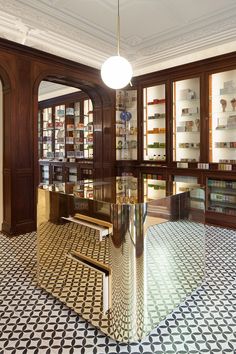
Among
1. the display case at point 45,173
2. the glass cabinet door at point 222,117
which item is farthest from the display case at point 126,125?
the display case at point 45,173

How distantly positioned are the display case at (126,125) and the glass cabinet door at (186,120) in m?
1.03

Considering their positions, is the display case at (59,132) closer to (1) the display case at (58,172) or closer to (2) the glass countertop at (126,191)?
(1) the display case at (58,172)

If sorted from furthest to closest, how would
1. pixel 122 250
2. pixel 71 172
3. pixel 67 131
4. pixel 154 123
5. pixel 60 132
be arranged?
pixel 60 132, pixel 67 131, pixel 71 172, pixel 154 123, pixel 122 250

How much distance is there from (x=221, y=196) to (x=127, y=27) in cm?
325

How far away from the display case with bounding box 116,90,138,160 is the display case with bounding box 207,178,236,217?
1.94m

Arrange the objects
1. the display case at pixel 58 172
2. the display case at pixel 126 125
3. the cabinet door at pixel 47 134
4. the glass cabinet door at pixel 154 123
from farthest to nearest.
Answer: the cabinet door at pixel 47 134
the display case at pixel 58 172
the display case at pixel 126 125
the glass cabinet door at pixel 154 123

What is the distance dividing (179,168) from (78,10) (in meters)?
3.20

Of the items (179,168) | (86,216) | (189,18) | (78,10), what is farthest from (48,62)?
(86,216)

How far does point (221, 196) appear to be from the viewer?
4973mm

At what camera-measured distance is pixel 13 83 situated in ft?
14.3

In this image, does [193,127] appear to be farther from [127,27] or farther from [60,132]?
[60,132]

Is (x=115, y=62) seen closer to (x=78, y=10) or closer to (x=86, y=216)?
(x=78, y=10)

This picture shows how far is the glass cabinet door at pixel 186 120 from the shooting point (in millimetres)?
5320

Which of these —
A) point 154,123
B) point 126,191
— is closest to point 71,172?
point 154,123
